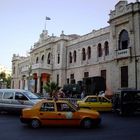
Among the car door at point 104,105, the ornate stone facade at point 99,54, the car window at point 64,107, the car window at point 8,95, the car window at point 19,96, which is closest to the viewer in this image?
the car window at point 64,107

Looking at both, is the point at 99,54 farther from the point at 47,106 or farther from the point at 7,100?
the point at 47,106

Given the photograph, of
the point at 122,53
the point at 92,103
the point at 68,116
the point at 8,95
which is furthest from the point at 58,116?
the point at 122,53

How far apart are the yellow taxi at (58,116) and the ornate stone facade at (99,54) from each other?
17705 mm

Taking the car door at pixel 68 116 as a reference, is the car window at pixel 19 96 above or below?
above

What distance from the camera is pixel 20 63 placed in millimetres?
67750

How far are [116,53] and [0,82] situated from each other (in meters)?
54.9

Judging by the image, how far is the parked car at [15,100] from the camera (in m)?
→ 16.7

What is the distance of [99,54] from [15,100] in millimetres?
21447

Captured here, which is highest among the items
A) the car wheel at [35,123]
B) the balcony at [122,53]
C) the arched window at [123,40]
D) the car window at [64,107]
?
the arched window at [123,40]

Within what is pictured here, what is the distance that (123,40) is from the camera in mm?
31688

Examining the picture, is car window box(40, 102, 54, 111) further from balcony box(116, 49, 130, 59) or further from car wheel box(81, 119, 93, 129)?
balcony box(116, 49, 130, 59)

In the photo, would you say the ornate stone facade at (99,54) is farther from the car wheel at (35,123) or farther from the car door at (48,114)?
the car wheel at (35,123)

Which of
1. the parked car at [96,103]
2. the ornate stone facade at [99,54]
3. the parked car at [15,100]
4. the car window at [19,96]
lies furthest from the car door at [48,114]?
the ornate stone facade at [99,54]

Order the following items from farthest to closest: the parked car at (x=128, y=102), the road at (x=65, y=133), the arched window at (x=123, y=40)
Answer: the arched window at (x=123, y=40), the parked car at (x=128, y=102), the road at (x=65, y=133)
